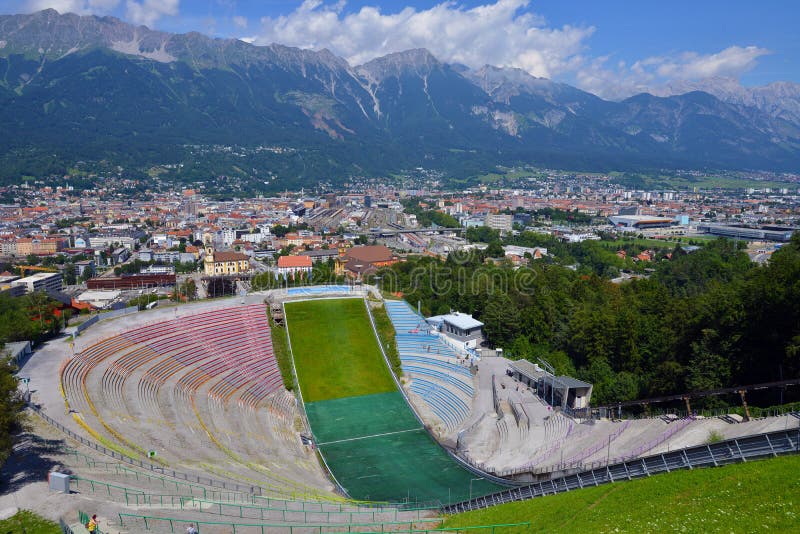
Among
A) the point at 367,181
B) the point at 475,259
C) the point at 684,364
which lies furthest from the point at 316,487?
the point at 367,181

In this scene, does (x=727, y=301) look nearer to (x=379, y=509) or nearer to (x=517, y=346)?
(x=517, y=346)

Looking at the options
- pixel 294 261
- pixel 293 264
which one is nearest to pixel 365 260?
pixel 294 261

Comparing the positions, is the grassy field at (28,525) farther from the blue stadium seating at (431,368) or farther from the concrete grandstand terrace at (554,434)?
the blue stadium seating at (431,368)

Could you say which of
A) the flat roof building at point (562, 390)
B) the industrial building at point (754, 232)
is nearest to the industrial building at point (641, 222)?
the industrial building at point (754, 232)

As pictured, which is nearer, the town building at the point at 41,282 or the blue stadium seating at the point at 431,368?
the blue stadium seating at the point at 431,368

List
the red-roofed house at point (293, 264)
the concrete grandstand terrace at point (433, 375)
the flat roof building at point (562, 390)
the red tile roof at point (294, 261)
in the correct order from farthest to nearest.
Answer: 1. the red tile roof at point (294, 261)
2. the red-roofed house at point (293, 264)
3. the concrete grandstand terrace at point (433, 375)
4. the flat roof building at point (562, 390)

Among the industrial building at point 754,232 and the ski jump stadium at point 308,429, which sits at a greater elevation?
the ski jump stadium at point 308,429

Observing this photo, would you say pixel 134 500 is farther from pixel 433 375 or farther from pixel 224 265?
pixel 224 265
